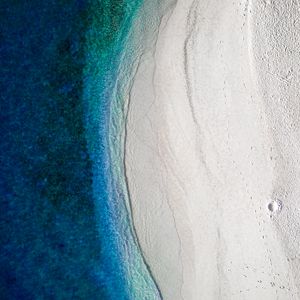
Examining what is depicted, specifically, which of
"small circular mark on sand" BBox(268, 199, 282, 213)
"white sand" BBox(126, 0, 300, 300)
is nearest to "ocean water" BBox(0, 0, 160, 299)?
"white sand" BBox(126, 0, 300, 300)

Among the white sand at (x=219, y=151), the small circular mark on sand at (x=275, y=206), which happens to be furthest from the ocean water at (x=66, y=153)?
the small circular mark on sand at (x=275, y=206)

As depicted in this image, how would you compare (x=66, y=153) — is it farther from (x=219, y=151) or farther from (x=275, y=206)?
(x=275, y=206)

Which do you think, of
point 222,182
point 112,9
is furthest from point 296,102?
point 112,9

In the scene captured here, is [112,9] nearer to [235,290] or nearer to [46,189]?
[46,189]

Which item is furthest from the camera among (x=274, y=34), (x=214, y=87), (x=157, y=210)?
(x=157, y=210)

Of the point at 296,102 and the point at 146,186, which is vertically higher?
the point at 296,102
